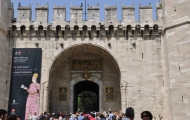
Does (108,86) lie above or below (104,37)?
below

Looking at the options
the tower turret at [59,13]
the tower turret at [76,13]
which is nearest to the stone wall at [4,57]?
the tower turret at [59,13]

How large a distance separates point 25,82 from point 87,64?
3995 millimetres

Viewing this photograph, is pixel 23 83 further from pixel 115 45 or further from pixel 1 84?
pixel 115 45

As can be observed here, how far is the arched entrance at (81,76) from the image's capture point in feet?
49.8

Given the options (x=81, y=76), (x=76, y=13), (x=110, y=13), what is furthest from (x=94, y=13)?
(x=81, y=76)

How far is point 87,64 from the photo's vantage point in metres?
15.9

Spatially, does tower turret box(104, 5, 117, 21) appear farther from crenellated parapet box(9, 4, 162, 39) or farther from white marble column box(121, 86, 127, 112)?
white marble column box(121, 86, 127, 112)

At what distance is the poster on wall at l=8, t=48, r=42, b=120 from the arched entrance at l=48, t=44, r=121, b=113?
1053mm

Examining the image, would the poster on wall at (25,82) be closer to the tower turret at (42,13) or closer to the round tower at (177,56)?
the tower turret at (42,13)

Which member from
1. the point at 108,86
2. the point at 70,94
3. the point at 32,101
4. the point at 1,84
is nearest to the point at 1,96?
the point at 1,84

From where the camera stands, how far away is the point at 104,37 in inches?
579

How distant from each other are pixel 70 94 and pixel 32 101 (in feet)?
8.44

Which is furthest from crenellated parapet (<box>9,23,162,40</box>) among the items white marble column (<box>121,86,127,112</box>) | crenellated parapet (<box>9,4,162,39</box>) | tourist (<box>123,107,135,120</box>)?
tourist (<box>123,107,135,120</box>)

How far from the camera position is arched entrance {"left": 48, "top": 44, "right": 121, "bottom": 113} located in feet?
49.8
